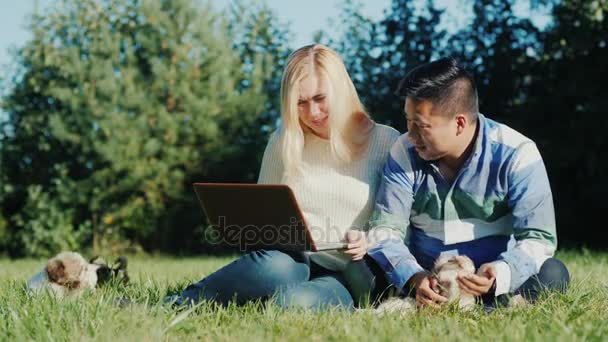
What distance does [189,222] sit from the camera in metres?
12.3

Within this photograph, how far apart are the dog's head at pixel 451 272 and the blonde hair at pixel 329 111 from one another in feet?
2.64

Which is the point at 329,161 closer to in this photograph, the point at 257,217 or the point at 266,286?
the point at 257,217

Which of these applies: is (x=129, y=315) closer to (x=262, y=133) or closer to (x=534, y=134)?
(x=534, y=134)

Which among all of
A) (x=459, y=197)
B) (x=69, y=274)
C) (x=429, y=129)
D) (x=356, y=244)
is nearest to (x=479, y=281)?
(x=459, y=197)

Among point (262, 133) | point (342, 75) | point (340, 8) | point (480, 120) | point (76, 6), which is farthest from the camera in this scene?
point (76, 6)

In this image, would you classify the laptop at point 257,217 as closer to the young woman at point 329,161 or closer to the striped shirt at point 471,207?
the young woman at point 329,161

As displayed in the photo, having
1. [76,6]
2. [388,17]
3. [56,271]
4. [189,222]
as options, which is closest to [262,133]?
[189,222]

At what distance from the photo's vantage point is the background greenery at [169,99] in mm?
10094

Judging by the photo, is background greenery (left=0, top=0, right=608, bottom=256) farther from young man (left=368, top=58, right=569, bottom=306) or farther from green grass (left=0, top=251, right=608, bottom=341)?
green grass (left=0, top=251, right=608, bottom=341)

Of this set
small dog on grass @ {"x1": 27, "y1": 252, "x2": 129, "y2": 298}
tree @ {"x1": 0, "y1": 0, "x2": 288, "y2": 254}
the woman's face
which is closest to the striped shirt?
the woman's face

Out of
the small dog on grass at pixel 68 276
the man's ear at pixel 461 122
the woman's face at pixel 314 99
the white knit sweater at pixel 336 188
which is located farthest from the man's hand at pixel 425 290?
the small dog on grass at pixel 68 276

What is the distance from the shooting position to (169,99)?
40.2ft

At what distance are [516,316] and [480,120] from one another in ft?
3.34

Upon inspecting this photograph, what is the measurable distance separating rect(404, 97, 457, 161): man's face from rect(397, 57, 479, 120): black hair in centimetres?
3
